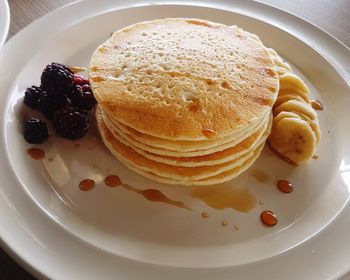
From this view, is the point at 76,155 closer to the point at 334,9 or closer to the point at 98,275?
the point at 98,275

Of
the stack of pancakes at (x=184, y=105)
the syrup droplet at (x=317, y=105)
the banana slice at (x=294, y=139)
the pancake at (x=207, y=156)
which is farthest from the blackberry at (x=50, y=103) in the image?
the syrup droplet at (x=317, y=105)

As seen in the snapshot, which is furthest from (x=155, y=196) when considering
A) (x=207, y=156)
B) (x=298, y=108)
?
(x=298, y=108)

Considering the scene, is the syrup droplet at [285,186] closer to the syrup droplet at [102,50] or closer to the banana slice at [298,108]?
the banana slice at [298,108]

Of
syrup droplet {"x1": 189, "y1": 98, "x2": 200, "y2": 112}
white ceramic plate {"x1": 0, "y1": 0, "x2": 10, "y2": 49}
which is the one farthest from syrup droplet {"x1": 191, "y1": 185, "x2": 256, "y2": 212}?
white ceramic plate {"x1": 0, "y1": 0, "x2": 10, "y2": 49}

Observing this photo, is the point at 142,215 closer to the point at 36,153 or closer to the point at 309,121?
the point at 36,153

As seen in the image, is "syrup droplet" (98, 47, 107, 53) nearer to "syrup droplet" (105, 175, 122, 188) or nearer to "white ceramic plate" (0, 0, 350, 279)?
"white ceramic plate" (0, 0, 350, 279)

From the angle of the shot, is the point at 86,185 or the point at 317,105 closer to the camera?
the point at 86,185
